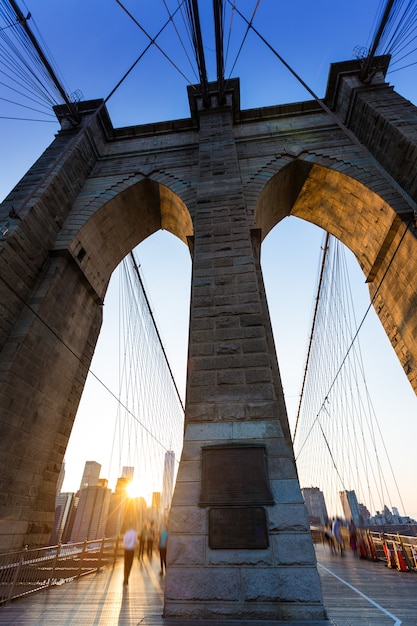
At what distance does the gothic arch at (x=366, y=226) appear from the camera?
881 centimetres

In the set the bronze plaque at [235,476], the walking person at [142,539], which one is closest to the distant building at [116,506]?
the walking person at [142,539]

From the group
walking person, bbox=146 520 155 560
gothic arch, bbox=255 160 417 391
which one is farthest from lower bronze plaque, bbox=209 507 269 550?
walking person, bbox=146 520 155 560

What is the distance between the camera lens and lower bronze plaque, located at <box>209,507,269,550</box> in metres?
3.26

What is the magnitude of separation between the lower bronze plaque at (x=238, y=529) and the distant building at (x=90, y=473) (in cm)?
6525

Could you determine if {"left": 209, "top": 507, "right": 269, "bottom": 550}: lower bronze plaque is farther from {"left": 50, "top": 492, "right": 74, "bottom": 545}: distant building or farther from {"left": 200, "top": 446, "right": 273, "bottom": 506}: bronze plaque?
{"left": 50, "top": 492, "right": 74, "bottom": 545}: distant building

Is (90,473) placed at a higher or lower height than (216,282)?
higher

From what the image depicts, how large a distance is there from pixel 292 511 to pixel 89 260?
9.72 m

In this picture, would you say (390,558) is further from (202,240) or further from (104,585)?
(202,240)

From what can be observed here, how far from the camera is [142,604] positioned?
12.5 feet

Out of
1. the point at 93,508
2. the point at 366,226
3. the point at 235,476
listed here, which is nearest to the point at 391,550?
the point at 235,476

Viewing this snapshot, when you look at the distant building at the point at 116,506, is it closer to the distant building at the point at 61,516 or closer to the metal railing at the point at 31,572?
the distant building at the point at 61,516

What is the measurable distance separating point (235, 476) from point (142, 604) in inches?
80.0

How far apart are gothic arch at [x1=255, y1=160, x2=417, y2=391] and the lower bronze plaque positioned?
7659 mm

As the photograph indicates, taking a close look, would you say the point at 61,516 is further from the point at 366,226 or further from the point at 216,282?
the point at 366,226
